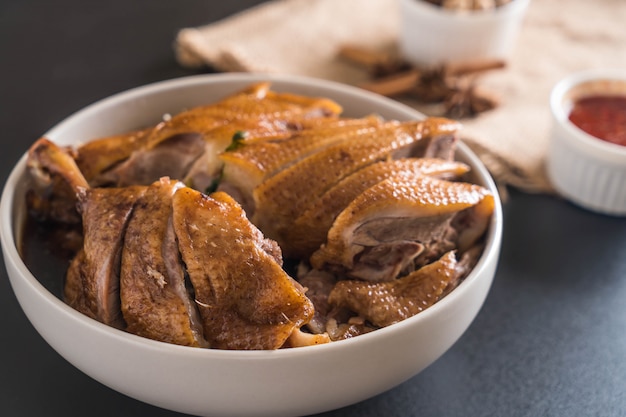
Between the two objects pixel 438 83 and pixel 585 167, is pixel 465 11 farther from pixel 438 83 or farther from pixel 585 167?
pixel 585 167

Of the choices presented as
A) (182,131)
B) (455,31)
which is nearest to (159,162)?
(182,131)

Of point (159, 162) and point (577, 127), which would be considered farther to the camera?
point (577, 127)

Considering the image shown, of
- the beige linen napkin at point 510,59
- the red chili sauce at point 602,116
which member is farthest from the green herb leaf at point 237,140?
the red chili sauce at point 602,116

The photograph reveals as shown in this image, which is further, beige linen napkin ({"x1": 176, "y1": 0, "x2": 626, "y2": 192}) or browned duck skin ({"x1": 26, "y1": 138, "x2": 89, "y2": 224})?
beige linen napkin ({"x1": 176, "y1": 0, "x2": 626, "y2": 192})

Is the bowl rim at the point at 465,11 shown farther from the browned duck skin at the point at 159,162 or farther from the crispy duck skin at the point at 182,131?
the browned duck skin at the point at 159,162

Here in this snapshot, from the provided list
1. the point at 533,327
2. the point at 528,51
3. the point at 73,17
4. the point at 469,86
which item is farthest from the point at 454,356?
the point at 73,17

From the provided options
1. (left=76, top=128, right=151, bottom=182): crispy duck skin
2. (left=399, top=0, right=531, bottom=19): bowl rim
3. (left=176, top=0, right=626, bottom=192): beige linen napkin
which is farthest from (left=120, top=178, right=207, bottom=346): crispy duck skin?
(left=399, top=0, right=531, bottom=19): bowl rim

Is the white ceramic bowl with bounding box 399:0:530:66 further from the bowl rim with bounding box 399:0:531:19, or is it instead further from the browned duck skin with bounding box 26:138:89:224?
the browned duck skin with bounding box 26:138:89:224

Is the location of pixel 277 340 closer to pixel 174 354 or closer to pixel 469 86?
pixel 174 354
